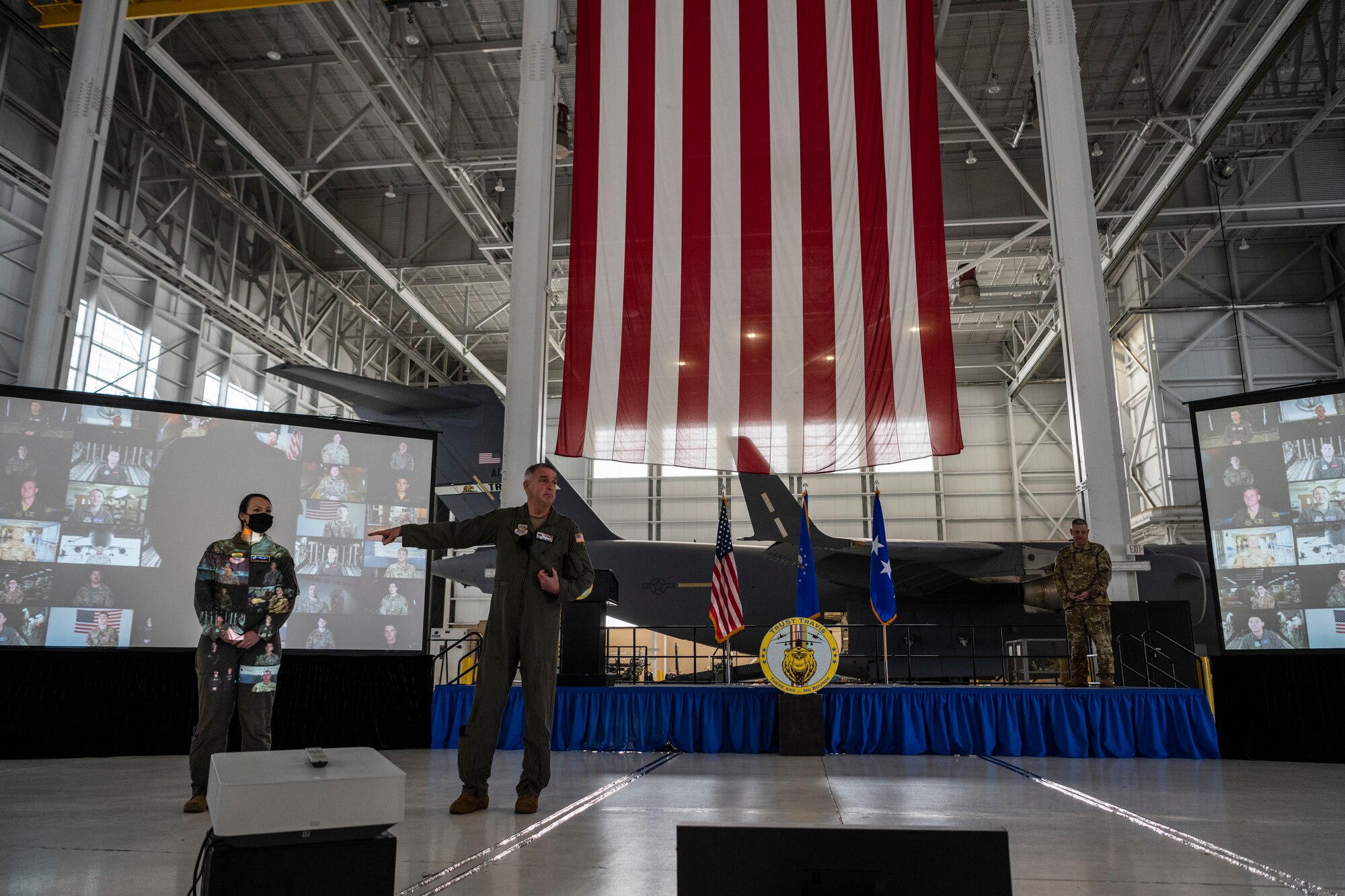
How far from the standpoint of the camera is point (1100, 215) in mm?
15688

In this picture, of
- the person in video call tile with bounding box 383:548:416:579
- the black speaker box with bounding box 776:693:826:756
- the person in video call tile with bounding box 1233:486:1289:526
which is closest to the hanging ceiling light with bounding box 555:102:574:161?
the person in video call tile with bounding box 383:548:416:579

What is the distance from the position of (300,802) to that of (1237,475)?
6709 mm

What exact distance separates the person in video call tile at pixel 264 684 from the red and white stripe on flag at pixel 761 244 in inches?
140

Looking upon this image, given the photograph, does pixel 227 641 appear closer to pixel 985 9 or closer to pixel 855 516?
pixel 985 9

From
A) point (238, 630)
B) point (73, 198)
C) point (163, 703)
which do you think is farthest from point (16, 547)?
point (73, 198)

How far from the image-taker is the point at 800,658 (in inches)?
241

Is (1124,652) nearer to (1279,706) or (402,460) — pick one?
(1279,706)

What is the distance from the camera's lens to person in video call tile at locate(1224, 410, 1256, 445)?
6383mm

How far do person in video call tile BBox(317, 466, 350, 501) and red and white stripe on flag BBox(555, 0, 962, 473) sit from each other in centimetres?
172

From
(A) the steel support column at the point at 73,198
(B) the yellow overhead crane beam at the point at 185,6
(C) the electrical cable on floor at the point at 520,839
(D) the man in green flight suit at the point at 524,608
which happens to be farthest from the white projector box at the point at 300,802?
(B) the yellow overhead crane beam at the point at 185,6

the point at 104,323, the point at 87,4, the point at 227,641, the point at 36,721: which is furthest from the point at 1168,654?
the point at 104,323

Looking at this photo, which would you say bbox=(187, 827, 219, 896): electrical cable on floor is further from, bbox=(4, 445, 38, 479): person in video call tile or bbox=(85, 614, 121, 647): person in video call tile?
bbox=(4, 445, 38, 479): person in video call tile

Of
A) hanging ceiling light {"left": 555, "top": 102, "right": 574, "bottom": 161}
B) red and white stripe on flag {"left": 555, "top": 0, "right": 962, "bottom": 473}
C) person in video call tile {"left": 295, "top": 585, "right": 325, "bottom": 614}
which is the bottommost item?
person in video call tile {"left": 295, "top": 585, "right": 325, "bottom": 614}

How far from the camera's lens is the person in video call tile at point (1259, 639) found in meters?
6.12
